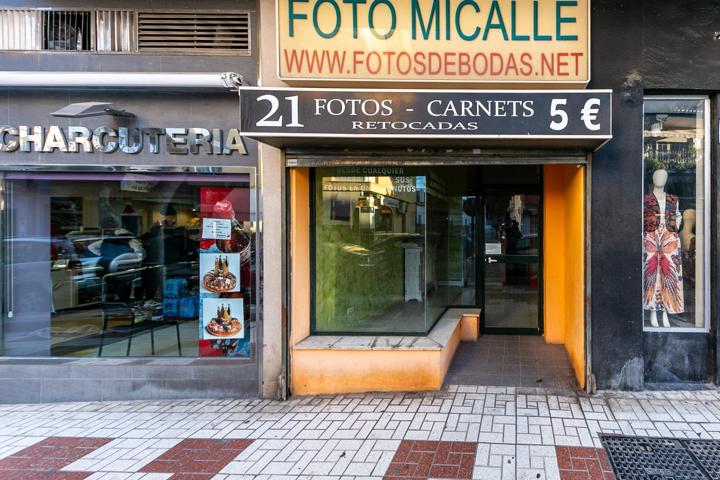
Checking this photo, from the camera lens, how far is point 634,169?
452 cm

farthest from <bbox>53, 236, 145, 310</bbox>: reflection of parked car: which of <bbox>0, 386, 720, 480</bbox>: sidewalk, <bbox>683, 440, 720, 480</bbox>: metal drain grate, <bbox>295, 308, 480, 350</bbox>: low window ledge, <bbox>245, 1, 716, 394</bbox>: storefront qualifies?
<bbox>683, 440, 720, 480</bbox>: metal drain grate

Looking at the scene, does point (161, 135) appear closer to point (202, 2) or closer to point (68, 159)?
point (68, 159)

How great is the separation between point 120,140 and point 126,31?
1260 mm

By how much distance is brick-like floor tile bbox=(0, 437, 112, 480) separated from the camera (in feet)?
10.9

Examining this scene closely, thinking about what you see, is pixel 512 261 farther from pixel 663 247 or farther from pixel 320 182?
pixel 320 182

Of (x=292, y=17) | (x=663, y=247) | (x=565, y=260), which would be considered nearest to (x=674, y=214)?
(x=663, y=247)

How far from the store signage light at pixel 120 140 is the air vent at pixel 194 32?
3.09 ft

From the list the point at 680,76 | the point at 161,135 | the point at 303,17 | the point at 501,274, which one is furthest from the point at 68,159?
the point at 680,76

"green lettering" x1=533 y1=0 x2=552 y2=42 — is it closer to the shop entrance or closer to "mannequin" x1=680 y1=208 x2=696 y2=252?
the shop entrance

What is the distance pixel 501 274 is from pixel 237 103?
15.2 feet

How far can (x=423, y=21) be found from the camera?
457 centimetres

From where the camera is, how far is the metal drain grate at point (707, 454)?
317cm

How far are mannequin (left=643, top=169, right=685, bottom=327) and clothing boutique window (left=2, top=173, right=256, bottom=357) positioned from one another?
455 centimetres

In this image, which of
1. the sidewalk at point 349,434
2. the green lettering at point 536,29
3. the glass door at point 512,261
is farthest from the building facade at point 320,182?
the glass door at point 512,261
